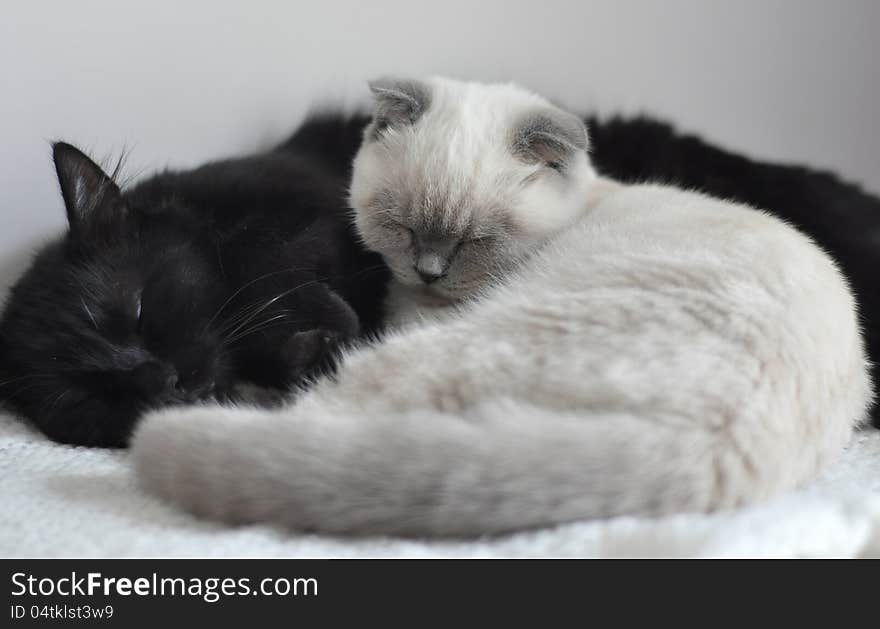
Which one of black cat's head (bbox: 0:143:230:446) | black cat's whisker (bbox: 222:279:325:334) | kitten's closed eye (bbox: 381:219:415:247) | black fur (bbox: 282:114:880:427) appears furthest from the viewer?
black fur (bbox: 282:114:880:427)

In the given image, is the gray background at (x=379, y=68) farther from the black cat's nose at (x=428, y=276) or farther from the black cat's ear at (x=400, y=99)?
the black cat's nose at (x=428, y=276)

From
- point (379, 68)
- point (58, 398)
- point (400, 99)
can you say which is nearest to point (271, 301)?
point (58, 398)

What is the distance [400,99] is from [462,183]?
0.82ft

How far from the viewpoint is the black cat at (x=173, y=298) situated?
60.7 inches

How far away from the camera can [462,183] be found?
5.71ft

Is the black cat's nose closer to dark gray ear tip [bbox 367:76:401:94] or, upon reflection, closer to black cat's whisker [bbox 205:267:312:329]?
black cat's whisker [bbox 205:267:312:329]

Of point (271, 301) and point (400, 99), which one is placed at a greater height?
point (400, 99)

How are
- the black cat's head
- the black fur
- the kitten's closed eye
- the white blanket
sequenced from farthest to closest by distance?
the black fur < the kitten's closed eye < the black cat's head < the white blanket

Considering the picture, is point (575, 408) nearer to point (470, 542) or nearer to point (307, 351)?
point (470, 542)

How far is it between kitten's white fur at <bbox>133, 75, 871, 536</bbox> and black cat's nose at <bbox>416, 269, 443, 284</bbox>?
6.9 inches

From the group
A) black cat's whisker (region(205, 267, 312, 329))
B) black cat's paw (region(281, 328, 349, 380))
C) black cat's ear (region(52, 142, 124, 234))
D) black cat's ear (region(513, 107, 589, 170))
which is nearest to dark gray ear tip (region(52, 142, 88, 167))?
black cat's ear (region(52, 142, 124, 234))

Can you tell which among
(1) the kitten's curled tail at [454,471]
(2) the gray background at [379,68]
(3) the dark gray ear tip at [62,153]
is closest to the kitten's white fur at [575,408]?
(1) the kitten's curled tail at [454,471]

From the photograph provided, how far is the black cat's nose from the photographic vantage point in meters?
1.74

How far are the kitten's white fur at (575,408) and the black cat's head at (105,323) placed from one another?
31 centimetres
